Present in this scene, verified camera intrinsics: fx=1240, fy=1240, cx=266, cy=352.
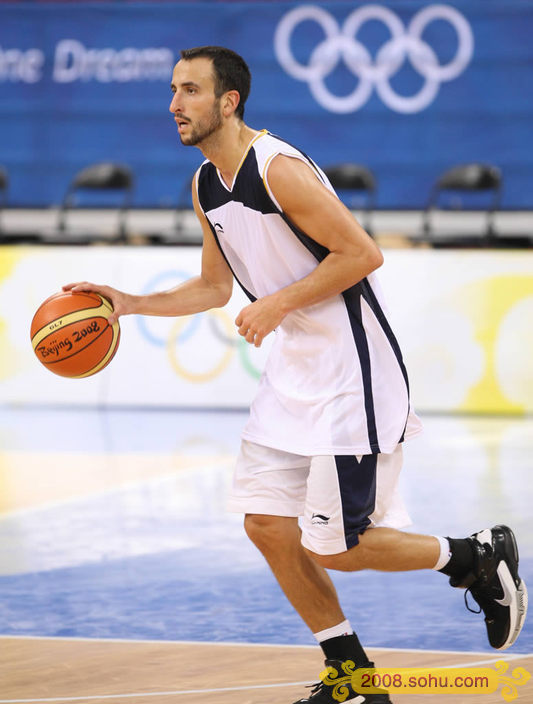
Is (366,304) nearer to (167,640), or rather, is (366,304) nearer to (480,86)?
(167,640)

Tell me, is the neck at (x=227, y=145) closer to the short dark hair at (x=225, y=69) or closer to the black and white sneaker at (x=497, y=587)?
the short dark hair at (x=225, y=69)

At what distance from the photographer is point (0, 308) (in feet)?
35.1

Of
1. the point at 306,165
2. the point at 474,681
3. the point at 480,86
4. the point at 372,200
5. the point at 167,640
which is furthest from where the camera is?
the point at 480,86

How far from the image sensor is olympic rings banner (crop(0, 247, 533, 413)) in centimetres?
1011

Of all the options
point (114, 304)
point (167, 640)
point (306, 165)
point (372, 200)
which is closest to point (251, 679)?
point (167, 640)

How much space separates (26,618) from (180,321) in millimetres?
5890

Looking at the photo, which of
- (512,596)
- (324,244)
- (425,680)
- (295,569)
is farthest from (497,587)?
(324,244)

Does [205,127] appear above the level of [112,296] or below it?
above

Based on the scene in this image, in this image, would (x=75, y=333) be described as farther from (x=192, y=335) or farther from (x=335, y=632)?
(x=192, y=335)

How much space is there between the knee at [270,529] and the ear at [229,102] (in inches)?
47.1

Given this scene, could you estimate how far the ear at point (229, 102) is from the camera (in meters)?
3.68

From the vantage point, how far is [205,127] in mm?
3656

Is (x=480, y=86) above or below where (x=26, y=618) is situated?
above

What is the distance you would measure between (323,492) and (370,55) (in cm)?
1045
